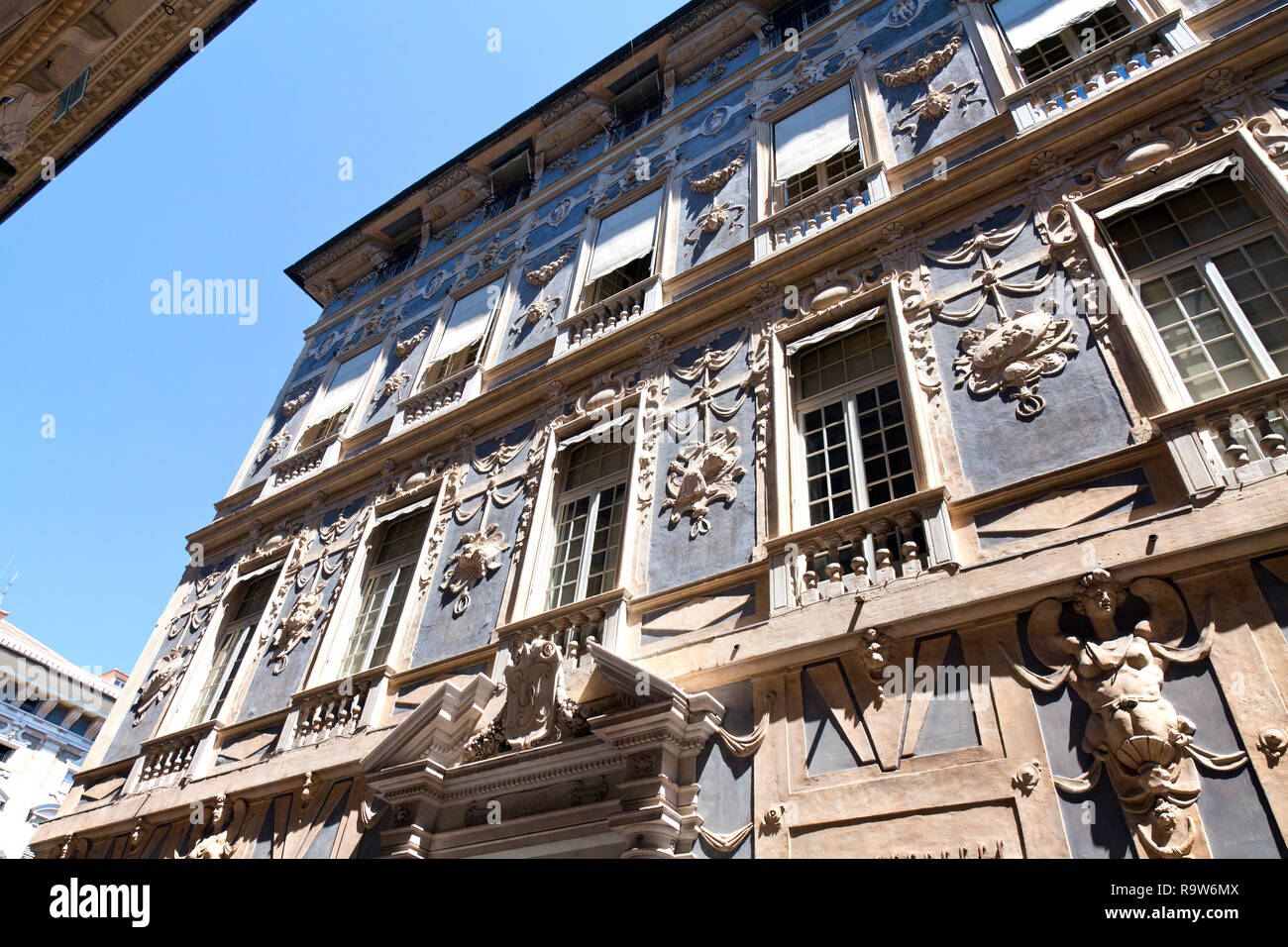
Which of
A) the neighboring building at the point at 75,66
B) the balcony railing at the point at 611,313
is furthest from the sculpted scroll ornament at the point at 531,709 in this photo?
the neighboring building at the point at 75,66

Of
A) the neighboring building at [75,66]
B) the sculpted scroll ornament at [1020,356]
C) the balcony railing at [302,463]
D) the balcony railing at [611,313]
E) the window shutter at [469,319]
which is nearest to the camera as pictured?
the sculpted scroll ornament at [1020,356]

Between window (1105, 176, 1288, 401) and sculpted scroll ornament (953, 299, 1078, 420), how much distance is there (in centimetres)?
67

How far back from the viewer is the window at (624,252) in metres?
11.1

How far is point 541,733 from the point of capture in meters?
6.74

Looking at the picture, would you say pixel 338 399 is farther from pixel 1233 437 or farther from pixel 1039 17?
pixel 1233 437

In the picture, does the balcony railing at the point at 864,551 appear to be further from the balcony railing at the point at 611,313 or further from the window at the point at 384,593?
the window at the point at 384,593

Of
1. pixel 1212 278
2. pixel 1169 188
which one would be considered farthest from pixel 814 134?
pixel 1212 278

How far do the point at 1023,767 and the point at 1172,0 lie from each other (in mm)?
7723

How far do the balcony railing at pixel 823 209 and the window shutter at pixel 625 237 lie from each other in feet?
7.06

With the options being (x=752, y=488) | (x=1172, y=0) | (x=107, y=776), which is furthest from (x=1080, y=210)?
(x=107, y=776)

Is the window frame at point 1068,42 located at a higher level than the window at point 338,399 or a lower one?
lower

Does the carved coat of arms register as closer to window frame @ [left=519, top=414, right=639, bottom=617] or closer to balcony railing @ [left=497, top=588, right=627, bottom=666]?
balcony railing @ [left=497, top=588, right=627, bottom=666]

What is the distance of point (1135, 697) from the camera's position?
434 cm

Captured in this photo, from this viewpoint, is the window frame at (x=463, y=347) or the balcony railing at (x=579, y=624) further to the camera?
the window frame at (x=463, y=347)
